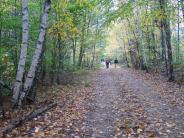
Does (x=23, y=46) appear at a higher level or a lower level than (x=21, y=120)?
higher

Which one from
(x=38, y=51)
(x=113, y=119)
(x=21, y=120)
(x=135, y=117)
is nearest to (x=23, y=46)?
(x=38, y=51)

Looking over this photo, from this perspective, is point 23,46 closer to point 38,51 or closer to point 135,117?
point 38,51

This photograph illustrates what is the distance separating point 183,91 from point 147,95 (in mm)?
2064

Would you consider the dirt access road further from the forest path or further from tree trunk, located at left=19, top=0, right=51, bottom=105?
tree trunk, located at left=19, top=0, right=51, bottom=105

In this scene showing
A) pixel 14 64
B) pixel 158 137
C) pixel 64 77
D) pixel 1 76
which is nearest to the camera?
pixel 158 137

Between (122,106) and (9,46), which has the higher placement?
(9,46)

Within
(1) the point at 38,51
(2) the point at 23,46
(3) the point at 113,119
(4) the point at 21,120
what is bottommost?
(3) the point at 113,119

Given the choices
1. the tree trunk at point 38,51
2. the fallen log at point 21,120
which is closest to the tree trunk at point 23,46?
the tree trunk at point 38,51

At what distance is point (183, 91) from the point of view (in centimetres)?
1580

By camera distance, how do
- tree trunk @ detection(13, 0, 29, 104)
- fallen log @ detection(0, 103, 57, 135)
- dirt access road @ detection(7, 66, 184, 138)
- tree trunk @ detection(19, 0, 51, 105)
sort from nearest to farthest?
fallen log @ detection(0, 103, 57, 135), dirt access road @ detection(7, 66, 184, 138), tree trunk @ detection(13, 0, 29, 104), tree trunk @ detection(19, 0, 51, 105)

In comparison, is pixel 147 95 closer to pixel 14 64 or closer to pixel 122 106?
→ pixel 122 106

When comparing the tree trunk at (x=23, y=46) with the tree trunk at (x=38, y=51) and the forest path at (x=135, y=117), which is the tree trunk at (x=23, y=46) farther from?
the forest path at (x=135, y=117)

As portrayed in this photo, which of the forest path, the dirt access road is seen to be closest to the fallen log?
the dirt access road

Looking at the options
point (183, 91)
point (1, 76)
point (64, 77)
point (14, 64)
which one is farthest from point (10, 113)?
point (64, 77)
